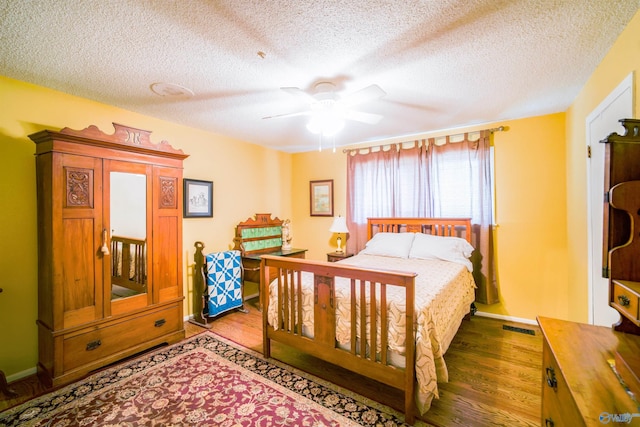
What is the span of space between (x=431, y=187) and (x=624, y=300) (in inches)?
108

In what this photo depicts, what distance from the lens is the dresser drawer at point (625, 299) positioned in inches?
35.1

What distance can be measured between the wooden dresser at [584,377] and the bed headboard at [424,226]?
2.21 m

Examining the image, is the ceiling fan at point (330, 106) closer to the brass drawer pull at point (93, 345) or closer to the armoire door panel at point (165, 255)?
the armoire door panel at point (165, 255)

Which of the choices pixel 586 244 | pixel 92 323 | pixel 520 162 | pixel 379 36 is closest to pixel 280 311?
pixel 92 323

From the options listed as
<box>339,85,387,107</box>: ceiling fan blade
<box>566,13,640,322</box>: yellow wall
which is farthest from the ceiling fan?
<box>566,13,640,322</box>: yellow wall

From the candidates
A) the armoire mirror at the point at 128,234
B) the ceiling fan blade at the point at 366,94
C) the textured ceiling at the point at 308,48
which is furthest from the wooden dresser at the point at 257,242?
the ceiling fan blade at the point at 366,94

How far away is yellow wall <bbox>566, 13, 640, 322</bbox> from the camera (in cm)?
158

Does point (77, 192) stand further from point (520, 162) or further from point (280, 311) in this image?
point (520, 162)

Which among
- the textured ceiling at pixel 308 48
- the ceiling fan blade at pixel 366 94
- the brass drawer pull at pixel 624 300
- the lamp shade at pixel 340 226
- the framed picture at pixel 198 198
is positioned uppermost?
the textured ceiling at pixel 308 48

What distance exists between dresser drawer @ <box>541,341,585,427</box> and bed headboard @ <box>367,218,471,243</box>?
230 centimetres

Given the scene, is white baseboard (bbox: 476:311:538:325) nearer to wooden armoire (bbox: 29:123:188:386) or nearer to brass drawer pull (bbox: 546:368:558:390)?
brass drawer pull (bbox: 546:368:558:390)

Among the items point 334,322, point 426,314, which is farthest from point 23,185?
point 426,314

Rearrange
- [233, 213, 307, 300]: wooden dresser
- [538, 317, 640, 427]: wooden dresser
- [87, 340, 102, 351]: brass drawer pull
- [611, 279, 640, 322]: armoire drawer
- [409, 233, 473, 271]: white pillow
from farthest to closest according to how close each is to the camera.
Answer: [233, 213, 307, 300]: wooden dresser < [409, 233, 473, 271]: white pillow < [87, 340, 102, 351]: brass drawer pull < [611, 279, 640, 322]: armoire drawer < [538, 317, 640, 427]: wooden dresser

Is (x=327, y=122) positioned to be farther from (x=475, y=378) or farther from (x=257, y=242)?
(x=257, y=242)
